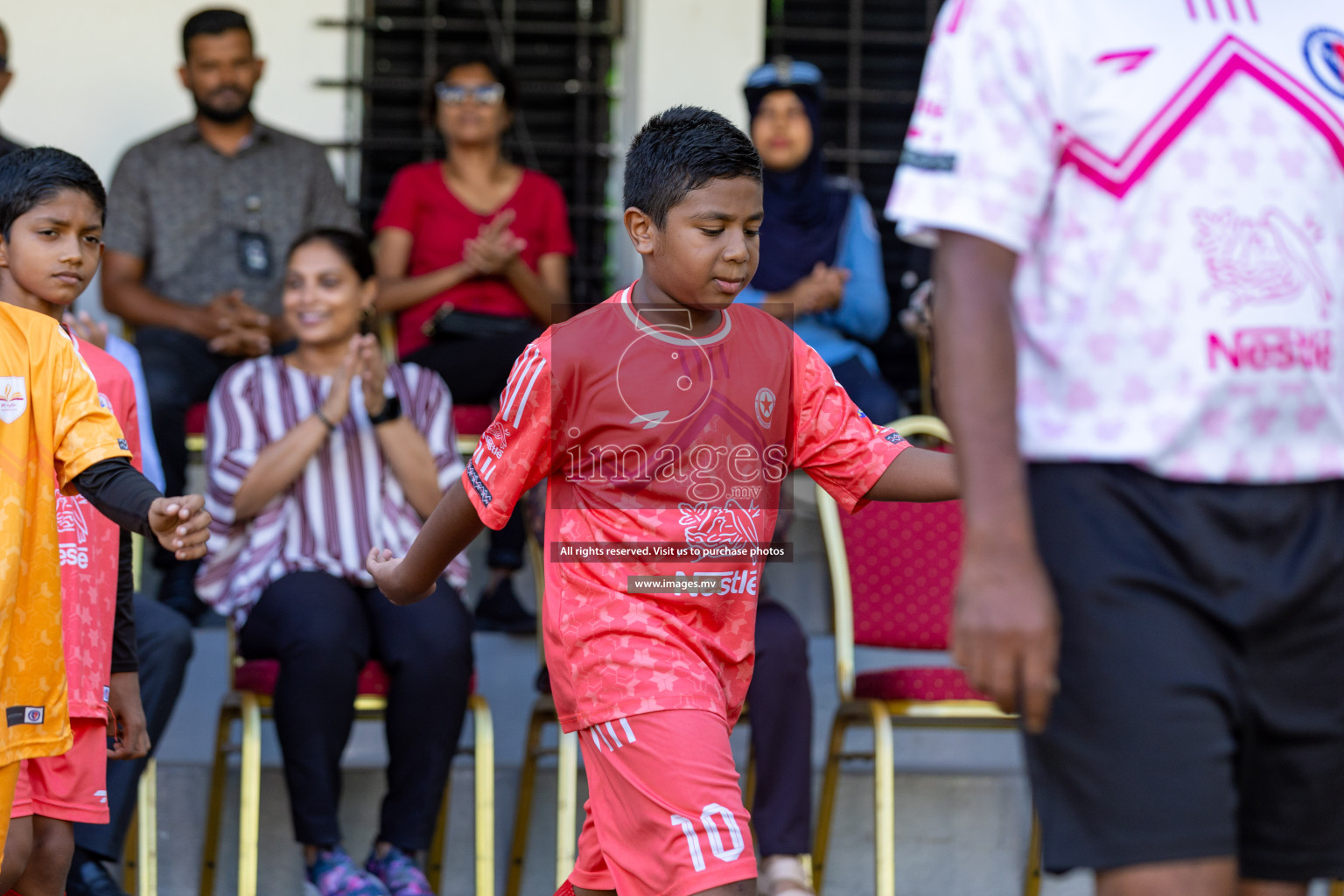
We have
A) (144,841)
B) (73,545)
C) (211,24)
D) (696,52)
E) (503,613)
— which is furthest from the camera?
(696,52)

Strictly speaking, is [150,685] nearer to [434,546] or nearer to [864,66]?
[434,546]

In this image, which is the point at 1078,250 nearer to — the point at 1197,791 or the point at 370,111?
the point at 1197,791

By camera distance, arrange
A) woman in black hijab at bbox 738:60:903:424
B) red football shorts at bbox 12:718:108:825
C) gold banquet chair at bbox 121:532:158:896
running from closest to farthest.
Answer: red football shorts at bbox 12:718:108:825 < gold banquet chair at bbox 121:532:158:896 < woman in black hijab at bbox 738:60:903:424

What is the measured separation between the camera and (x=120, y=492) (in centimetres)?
242

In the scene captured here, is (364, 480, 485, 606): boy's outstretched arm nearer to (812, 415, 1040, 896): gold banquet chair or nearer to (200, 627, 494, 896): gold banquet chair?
(200, 627, 494, 896): gold banquet chair

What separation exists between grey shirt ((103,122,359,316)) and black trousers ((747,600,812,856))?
217cm

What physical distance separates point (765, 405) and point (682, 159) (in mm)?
445

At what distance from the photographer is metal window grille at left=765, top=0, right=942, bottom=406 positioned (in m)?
5.49

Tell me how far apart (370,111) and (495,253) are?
115cm

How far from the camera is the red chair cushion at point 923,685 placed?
3.53m

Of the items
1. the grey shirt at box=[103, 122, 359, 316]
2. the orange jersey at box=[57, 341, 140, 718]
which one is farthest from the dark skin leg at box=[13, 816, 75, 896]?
the grey shirt at box=[103, 122, 359, 316]

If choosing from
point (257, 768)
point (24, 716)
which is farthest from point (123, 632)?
point (257, 768)

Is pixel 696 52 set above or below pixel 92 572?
above

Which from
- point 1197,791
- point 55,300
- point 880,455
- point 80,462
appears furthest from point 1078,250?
point 55,300
